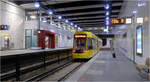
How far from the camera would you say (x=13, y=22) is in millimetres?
20188

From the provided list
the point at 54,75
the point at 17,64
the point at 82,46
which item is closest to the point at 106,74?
the point at 54,75

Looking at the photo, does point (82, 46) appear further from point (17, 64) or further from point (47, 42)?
point (47, 42)

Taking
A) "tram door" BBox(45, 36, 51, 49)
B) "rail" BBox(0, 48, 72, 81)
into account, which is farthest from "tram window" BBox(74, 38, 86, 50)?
"tram door" BBox(45, 36, 51, 49)

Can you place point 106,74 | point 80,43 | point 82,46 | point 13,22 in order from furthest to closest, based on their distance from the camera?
point 13,22
point 80,43
point 82,46
point 106,74

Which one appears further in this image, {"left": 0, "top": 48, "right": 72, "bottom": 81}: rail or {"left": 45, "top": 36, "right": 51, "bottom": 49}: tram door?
{"left": 45, "top": 36, "right": 51, "bottom": 49}: tram door

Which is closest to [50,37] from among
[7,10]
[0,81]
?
[7,10]

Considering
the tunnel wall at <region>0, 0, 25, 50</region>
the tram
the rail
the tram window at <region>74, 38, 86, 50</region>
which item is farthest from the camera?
the tunnel wall at <region>0, 0, 25, 50</region>

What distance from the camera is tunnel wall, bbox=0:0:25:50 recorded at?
17.9 meters

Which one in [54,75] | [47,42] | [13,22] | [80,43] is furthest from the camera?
[47,42]

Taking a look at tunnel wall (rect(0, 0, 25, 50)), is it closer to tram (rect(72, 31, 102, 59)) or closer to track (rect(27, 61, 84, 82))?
tram (rect(72, 31, 102, 59))

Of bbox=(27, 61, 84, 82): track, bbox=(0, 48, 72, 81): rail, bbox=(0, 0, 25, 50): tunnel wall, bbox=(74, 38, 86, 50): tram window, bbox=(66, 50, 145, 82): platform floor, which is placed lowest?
bbox=(27, 61, 84, 82): track

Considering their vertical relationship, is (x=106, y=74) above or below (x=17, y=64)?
below

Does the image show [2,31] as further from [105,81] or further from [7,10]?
[105,81]

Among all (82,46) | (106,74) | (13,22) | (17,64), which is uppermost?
(13,22)
